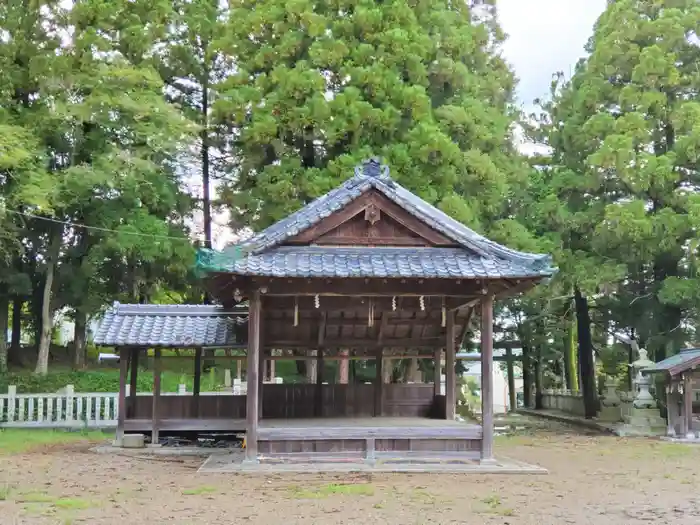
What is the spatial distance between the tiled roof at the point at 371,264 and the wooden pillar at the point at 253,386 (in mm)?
719

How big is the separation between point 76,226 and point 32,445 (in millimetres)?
9923

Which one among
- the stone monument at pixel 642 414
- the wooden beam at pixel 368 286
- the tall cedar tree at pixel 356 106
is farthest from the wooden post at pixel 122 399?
the stone monument at pixel 642 414

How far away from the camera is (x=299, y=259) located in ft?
40.2

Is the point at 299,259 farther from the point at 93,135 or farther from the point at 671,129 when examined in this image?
the point at 671,129

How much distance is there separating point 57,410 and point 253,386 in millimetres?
10073

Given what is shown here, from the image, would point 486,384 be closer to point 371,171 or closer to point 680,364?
point 371,171

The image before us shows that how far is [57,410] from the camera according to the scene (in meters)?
19.7

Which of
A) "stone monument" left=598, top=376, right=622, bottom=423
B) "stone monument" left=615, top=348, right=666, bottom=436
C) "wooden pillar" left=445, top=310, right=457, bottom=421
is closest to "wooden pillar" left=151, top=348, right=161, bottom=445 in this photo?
"wooden pillar" left=445, top=310, right=457, bottom=421

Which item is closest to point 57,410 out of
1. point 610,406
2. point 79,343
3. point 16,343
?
point 79,343

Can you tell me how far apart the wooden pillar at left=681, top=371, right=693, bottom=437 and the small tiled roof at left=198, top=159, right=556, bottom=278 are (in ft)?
29.7

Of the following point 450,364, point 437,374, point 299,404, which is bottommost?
point 299,404

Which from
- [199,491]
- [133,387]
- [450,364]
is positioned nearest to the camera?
[199,491]

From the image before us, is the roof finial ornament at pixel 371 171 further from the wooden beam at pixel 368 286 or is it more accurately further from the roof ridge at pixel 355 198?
the wooden beam at pixel 368 286

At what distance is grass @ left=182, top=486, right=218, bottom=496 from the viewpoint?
31.4 ft
